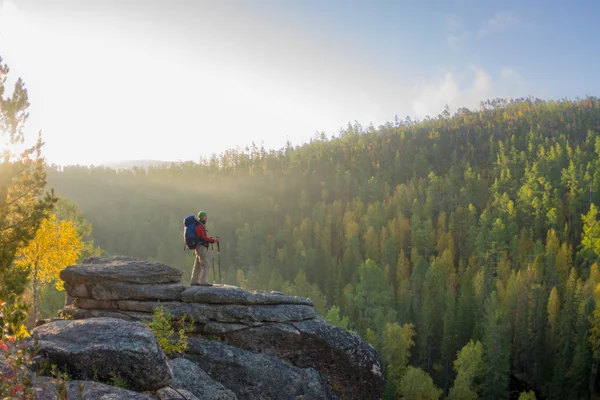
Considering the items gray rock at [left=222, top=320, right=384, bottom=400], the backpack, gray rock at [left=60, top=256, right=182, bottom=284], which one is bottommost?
gray rock at [left=222, top=320, right=384, bottom=400]

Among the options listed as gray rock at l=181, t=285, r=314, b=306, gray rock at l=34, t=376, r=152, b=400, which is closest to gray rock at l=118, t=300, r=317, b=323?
gray rock at l=181, t=285, r=314, b=306

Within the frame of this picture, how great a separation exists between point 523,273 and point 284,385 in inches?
2666

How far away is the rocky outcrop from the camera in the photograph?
14.8 m

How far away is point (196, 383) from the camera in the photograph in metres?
11.0

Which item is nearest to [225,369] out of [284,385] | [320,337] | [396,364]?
[284,385]

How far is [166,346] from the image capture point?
12336 millimetres

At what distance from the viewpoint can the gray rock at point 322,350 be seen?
14.9 meters

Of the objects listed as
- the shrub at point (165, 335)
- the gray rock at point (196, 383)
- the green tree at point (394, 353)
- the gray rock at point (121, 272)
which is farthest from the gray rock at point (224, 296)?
the green tree at point (394, 353)

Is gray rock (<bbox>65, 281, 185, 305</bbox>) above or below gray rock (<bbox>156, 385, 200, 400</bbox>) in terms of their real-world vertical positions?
above

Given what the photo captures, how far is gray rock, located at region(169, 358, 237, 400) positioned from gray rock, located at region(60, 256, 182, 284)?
5249mm

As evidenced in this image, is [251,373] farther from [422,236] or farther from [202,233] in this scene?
[422,236]

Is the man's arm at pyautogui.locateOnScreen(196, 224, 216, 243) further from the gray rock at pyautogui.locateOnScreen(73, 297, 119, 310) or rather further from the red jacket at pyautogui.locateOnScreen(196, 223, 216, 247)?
the gray rock at pyautogui.locateOnScreen(73, 297, 119, 310)

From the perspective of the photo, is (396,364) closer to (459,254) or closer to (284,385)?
(284,385)

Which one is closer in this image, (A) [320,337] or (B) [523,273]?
(A) [320,337]
